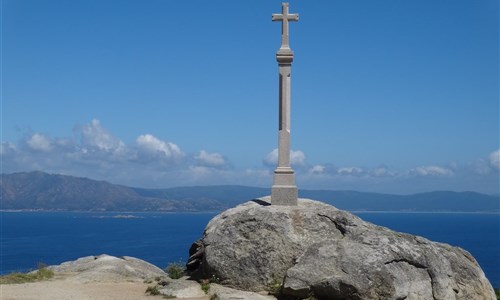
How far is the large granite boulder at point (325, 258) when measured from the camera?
54.5ft

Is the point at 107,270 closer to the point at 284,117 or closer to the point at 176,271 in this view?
the point at 176,271

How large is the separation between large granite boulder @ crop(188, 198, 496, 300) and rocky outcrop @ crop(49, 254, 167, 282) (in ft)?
9.98

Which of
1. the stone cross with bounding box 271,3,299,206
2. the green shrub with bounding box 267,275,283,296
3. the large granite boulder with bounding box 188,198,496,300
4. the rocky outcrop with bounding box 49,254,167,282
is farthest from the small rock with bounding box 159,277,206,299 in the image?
the stone cross with bounding box 271,3,299,206

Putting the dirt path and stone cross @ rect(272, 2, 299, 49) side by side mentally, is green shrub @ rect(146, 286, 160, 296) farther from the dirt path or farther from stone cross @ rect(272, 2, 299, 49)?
stone cross @ rect(272, 2, 299, 49)

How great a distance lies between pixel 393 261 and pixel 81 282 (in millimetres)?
10096

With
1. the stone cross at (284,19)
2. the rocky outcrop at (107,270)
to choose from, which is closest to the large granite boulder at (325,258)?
the rocky outcrop at (107,270)

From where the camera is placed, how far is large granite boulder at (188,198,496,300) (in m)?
16.6

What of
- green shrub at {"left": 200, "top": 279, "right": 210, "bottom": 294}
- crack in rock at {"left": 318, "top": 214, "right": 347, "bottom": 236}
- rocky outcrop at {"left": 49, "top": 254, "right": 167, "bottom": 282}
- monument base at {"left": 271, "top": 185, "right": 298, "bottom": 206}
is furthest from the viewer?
rocky outcrop at {"left": 49, "top": 254, "right": 167, "bottom": 282}

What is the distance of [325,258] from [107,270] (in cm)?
865

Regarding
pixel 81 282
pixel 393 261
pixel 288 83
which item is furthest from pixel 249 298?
pixel 288 83

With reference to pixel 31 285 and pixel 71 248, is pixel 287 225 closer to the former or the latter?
pixel 31 285

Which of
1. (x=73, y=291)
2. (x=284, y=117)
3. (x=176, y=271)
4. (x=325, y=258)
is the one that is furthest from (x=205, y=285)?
(x=284, y=117)

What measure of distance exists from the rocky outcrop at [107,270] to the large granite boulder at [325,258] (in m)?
3.04

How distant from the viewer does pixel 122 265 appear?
2295 cm
